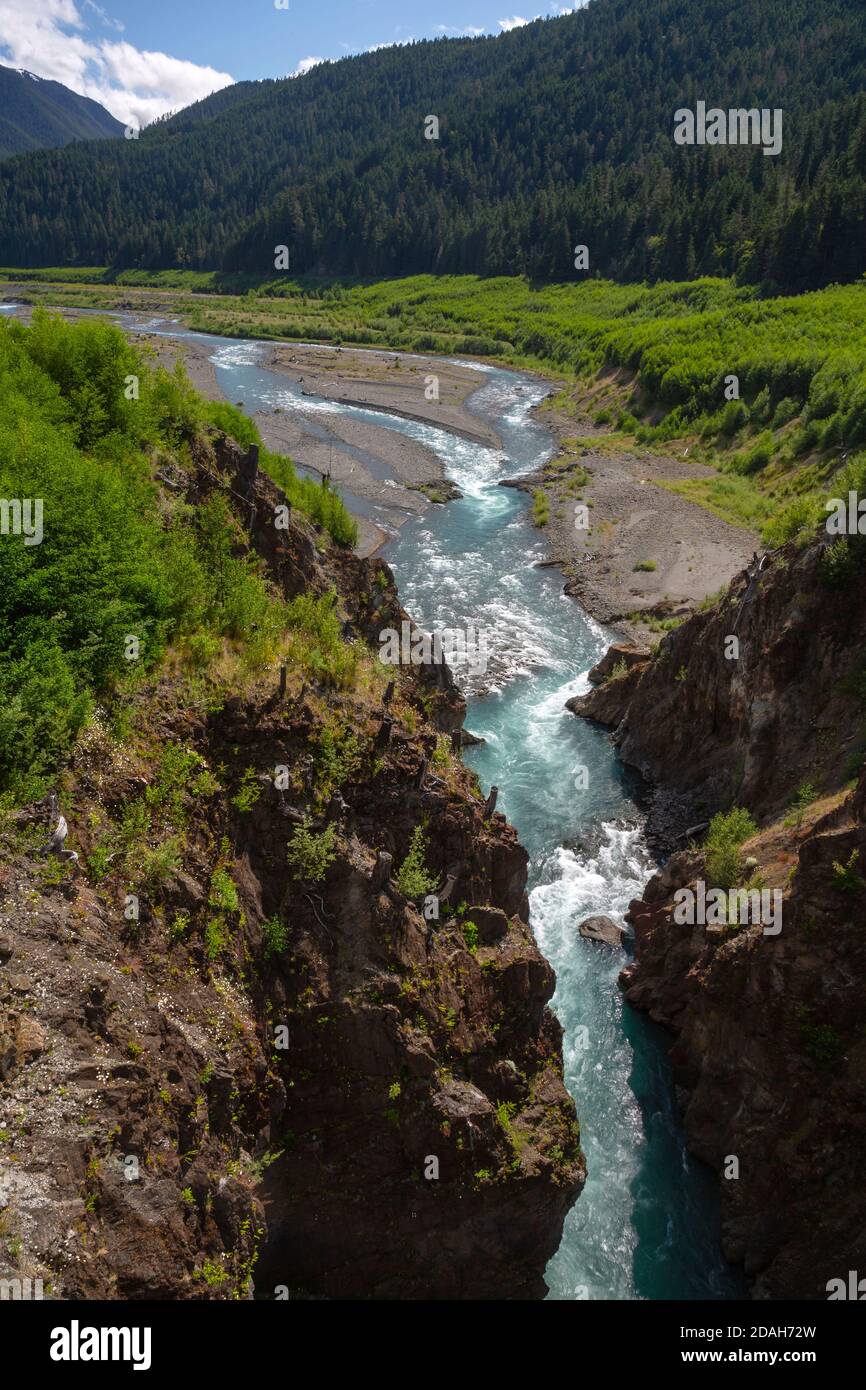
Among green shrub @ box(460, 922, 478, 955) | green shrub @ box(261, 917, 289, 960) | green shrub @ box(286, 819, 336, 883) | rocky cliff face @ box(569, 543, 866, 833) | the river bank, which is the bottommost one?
green shrub @ box(460, 922, 478, 955)

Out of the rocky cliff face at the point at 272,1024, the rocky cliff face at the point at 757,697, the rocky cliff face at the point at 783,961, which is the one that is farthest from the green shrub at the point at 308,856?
the rocky cliff face at the point at 757,697

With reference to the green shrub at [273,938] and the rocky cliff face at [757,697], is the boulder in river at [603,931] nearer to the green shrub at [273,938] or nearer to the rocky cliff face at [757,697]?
the rocky cliff face at [757,697]

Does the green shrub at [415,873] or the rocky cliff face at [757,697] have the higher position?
the rocky cliff face at [757,697]

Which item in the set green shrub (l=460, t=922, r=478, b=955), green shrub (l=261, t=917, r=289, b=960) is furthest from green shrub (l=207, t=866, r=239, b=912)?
green shrub (l=460, t=922, r=478, b=955)

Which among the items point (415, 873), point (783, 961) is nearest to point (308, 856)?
point (415, 873)

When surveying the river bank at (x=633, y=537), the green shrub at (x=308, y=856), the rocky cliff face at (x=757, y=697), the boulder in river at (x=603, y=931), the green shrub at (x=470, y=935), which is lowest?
the boulder in river at (x=603, y=931)

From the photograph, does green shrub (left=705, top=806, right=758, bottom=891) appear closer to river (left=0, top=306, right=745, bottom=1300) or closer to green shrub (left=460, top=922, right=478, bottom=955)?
river (left=0, top=306, right=745, bottom=1300)
